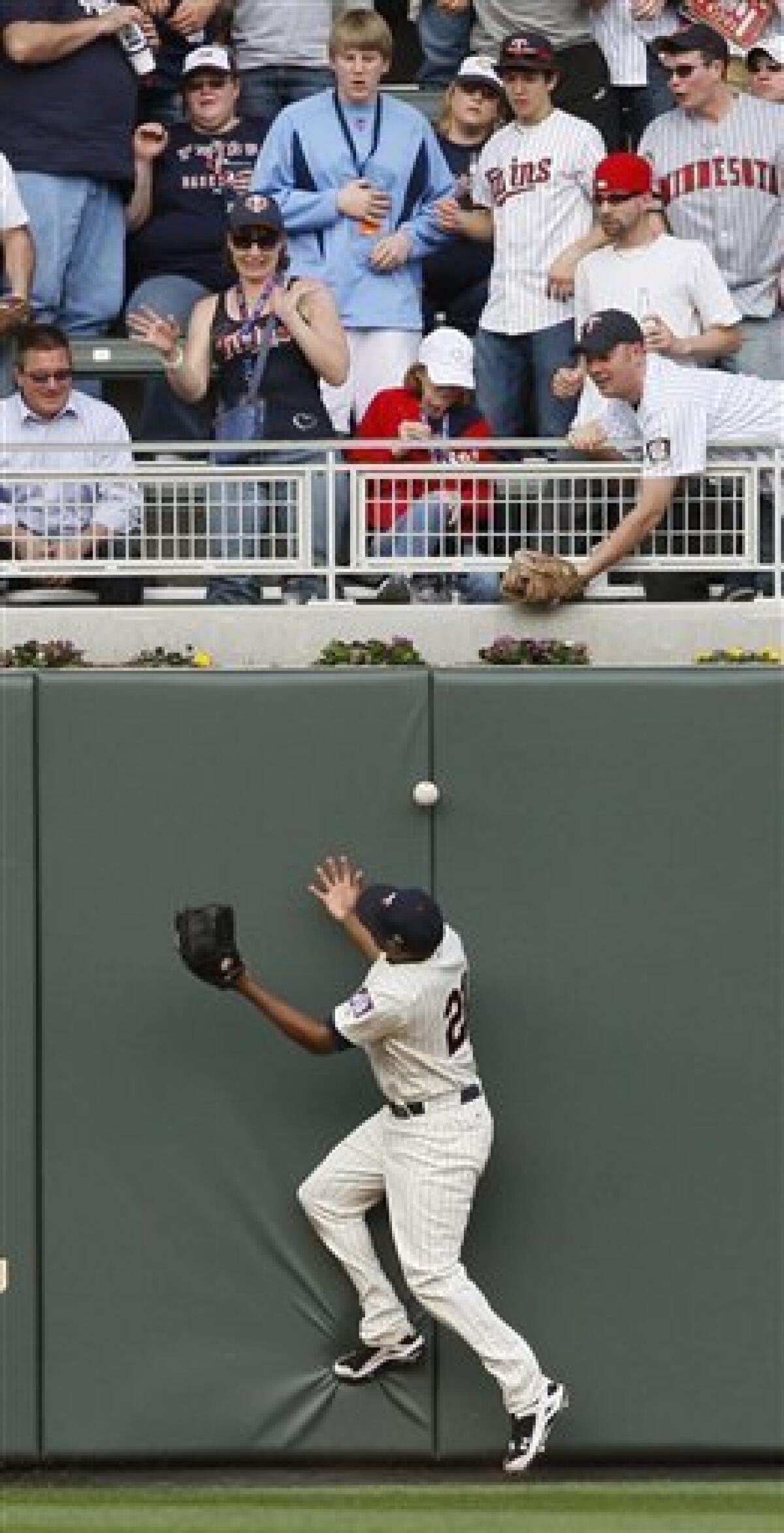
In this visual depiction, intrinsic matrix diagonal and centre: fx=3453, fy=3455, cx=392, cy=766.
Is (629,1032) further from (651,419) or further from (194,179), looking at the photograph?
(194,179)

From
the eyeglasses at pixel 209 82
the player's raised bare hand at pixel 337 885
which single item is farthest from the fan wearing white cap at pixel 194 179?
the player's raised bare hand at pixel 337 885

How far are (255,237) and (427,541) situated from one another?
139 cm

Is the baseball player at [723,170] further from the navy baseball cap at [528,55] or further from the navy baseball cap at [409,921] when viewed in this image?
the navy baseball cap at [409,921]

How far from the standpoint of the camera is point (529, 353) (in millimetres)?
13688

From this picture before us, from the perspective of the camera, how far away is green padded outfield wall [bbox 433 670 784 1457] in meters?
11.8

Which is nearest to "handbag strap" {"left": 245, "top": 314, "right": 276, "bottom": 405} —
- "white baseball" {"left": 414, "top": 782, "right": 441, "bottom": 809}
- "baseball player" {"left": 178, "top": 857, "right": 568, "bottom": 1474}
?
"white baseball" {"left": 414, "top": 782, "right": 441, "bottom": 809}

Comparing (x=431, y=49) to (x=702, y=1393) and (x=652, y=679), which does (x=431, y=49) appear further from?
(x=702, y=1393)

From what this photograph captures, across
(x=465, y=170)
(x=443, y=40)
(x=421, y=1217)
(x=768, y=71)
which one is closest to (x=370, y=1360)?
(x=421, y=1217)

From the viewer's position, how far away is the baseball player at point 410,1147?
37.1ft

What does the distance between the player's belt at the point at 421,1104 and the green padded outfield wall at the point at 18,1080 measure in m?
1.27

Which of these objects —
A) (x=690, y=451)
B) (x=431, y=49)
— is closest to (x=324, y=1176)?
(x=690, y=451)

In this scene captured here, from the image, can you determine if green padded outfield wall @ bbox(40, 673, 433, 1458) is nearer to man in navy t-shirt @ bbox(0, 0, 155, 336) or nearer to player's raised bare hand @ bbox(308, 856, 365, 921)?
player's raised bare hand @ bbox(308, 856, 365, 921)

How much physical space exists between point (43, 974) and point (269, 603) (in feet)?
5.42

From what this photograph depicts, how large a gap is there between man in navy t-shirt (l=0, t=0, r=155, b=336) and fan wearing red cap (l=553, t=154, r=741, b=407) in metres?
2.52
